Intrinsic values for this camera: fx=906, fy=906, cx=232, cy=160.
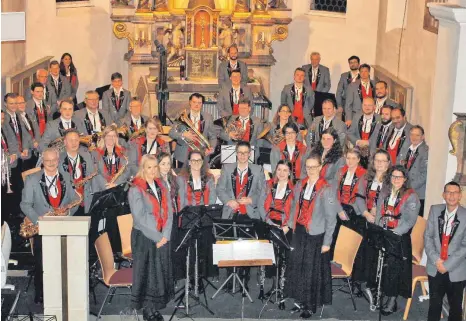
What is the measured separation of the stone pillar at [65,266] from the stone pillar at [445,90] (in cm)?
405

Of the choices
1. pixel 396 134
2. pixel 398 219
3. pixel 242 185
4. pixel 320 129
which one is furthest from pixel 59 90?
pixel 398 219

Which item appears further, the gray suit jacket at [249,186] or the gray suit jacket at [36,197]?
the gray suit jacket at [249,186]

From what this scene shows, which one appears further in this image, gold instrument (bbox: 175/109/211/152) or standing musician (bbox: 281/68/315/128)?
standing musician (bbox: 281/68/315/128)

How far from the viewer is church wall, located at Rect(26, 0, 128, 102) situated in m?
18.5

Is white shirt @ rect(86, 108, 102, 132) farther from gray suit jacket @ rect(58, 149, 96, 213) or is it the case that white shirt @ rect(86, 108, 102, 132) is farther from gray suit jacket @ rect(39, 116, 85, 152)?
gray suit jacket @ rect(58, 149, 96, 213)

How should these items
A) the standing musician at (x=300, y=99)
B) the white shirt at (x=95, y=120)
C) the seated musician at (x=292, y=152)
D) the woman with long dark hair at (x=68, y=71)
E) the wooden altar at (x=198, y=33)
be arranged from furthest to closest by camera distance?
1. the wooden altar at (x=198, y=33)
2. the woman with long dark hair at (x=68, y=71)
3. the standing musician at (x=300, y=99)
4. the white shirt at (x=95, y=120)
5. the seated musician at (x=292, y=152)

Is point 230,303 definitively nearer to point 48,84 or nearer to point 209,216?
point 209,216

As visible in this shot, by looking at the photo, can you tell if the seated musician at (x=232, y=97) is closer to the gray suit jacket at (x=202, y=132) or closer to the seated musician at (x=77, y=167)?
the gray suit jacket at (x=202, y=132)

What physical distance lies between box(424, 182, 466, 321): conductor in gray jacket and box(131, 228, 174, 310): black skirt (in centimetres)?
268

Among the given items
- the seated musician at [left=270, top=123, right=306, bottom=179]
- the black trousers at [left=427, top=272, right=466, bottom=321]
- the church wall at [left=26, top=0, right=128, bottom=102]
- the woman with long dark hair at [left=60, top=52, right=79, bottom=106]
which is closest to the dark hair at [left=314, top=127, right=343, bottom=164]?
the seated musician at [left=270, top=123, right=306, bottom=179]

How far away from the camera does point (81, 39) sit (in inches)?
752

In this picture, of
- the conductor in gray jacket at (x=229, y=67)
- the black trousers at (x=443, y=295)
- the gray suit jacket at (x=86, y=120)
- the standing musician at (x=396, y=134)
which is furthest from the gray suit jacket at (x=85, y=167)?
the conductor in gray jacket at (x=229, y=67)

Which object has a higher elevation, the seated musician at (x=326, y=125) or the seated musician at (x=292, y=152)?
the seated musician at (x=326, y=125)

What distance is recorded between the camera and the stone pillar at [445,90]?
9883mm
